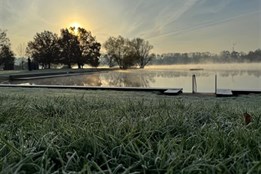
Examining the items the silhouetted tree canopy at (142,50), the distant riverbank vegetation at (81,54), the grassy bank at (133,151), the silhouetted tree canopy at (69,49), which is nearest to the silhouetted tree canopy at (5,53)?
the distant riverbank vegetation at (81,54)

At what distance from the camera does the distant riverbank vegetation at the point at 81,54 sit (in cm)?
3616

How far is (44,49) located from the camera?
42.5 metres

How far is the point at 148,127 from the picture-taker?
2.22 meters

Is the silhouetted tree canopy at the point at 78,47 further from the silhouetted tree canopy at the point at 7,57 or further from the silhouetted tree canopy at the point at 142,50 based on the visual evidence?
the silhouetted tree canopy at the point at 142,50

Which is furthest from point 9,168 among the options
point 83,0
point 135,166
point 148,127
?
point 83,0

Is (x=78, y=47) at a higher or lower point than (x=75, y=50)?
higher

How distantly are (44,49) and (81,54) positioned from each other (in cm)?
521

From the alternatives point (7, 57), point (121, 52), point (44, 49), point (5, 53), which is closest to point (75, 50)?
point (44, 49)

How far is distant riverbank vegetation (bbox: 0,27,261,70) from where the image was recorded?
36156 millimetres

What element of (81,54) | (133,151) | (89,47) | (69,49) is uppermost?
(89,47)

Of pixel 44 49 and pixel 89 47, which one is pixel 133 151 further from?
pixel 89 47

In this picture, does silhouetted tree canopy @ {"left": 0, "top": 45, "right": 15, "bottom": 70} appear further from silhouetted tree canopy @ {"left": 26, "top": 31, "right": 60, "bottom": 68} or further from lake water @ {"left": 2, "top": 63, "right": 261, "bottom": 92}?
lake water @ {"left": 2, "top": 63, "right": 261, "bottom": 92}

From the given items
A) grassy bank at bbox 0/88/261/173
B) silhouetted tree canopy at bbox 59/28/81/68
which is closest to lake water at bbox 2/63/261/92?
Result: grassy bank at bbox 0/88/261/173

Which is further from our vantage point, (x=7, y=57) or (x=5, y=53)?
(x=7, y=57)
